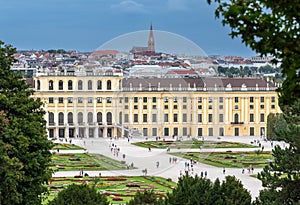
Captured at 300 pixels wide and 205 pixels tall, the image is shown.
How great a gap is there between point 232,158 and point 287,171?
2623 cm

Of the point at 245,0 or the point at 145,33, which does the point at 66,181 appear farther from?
the point at 245,0

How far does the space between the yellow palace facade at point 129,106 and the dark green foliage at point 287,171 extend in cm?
3242

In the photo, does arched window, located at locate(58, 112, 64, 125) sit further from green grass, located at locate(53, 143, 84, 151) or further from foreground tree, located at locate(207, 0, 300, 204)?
foreground tree, located at locate(207, 0, 300, 204)

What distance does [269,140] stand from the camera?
6053cm

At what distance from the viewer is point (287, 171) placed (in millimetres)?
18812

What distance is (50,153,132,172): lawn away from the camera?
35.5 metres

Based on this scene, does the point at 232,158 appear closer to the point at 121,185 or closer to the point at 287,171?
the point at 121,185

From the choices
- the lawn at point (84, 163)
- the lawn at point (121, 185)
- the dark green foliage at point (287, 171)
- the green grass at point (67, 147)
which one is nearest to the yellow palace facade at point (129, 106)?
the green grass at point (67, 147)

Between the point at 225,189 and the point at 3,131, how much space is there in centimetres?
569

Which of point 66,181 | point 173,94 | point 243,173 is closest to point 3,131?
point 66,181

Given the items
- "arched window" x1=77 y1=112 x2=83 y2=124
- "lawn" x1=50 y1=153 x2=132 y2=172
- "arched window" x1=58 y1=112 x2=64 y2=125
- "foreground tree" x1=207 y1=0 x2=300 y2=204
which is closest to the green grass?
"lawn" x1=50 y1=153 x2=132 y2=172

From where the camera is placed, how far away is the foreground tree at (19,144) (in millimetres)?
17156

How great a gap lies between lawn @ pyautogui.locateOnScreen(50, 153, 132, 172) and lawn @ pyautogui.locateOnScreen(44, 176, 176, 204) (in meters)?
0.64

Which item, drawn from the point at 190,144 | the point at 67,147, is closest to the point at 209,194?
the point at 190,144
